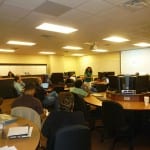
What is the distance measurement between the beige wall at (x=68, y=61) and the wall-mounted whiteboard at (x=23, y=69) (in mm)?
242

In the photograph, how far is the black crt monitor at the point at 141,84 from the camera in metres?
4.03

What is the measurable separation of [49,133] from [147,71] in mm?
9046

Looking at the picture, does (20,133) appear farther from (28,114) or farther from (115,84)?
(115,84)

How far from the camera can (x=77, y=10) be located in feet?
11.9

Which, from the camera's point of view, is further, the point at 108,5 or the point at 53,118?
the point at 108,5

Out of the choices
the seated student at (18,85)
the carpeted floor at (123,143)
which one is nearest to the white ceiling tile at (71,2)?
the carpeted floor at (123,143)

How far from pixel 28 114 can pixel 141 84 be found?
2566 mm

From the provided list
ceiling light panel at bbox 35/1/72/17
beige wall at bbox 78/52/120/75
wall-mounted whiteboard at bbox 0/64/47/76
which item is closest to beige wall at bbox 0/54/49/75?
wall-mounted whiteboard at bbox 0/64/47/76

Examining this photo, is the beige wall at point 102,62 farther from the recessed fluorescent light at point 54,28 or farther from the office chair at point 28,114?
the office chair at point 28,114

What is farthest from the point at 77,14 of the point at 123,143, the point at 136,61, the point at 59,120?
the point at 136,61

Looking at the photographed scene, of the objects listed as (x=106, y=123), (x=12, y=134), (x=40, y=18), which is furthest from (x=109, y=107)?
(x=40, y=18)

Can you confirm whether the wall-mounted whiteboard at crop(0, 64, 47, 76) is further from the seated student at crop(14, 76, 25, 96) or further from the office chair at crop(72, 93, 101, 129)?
the office chair at crop(72, 93, 101, 129)

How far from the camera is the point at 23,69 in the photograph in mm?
11945

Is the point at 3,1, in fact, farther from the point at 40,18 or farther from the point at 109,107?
the point at 109,107
